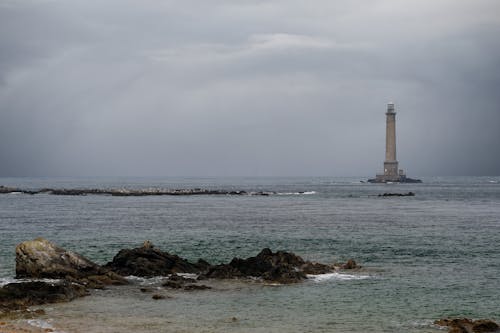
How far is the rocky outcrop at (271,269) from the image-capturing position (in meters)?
33.5

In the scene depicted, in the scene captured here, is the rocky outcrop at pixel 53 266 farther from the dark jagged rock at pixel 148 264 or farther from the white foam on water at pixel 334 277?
the white foam on water at pixel 334 277

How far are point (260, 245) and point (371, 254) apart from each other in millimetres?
10266

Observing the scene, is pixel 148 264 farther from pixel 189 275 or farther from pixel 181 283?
pixel 181 283

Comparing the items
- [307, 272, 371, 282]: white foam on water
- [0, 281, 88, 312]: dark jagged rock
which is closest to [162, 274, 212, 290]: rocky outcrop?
[0, 281, 88, 312]: dark jagged rock

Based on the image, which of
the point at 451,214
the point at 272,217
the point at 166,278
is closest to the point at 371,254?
the point at 166,278

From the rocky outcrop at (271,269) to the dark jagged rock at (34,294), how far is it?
831 centimetres

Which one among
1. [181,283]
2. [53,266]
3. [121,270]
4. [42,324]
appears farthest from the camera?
[121,270]

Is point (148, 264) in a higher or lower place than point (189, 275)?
higher

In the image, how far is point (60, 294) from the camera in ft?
91.5

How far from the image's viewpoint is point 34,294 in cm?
2738

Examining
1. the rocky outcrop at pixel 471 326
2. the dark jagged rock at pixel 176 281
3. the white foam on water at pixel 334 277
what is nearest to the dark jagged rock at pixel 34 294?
the dark jagged rock at pixel 176 281

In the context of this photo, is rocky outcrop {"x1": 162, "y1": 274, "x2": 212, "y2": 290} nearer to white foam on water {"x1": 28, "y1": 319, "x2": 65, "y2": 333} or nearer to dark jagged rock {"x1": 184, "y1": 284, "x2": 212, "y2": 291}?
dark jagged rock {"x1": 184, "y1": 284, "x2": 212, "y2": 291}

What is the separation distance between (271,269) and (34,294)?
512 inches

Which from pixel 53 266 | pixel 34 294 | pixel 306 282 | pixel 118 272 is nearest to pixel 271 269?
pixel 306 282
